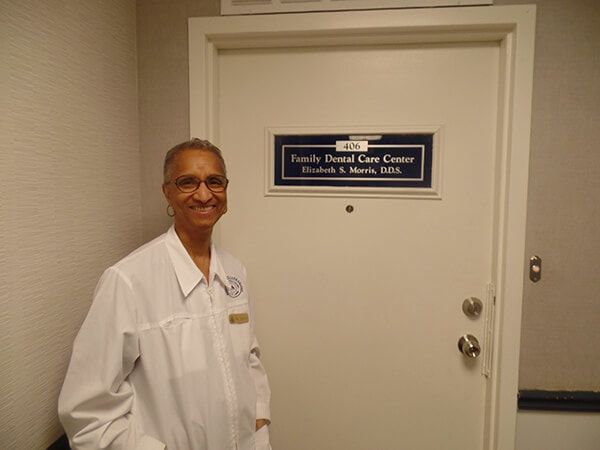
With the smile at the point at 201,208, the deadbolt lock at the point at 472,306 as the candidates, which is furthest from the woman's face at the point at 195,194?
the deadbolt lock at the point at 472,306

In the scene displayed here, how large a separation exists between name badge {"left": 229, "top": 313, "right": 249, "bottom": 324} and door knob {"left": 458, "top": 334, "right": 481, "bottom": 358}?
0.81 metres

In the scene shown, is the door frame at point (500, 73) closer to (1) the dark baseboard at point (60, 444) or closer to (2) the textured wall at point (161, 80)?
(2) the textured wall at point (161, 80)

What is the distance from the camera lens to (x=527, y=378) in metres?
1.14

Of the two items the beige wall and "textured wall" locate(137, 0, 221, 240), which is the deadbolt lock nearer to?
the beige wall

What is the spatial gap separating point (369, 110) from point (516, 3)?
56cm

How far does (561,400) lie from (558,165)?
0.79 m

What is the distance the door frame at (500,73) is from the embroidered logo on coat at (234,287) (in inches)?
20.9

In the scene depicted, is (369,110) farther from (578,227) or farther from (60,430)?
(60,430)

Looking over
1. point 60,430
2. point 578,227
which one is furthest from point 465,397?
point 60,430

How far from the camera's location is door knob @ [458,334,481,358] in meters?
1.20

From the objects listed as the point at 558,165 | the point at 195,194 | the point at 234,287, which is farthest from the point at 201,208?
the point at 558,165

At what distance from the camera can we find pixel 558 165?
1.10m

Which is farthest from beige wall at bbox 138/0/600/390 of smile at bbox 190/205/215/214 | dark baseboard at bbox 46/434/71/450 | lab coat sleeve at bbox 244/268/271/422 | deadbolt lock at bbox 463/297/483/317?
dark baseboard at bbox 46/434/71/450

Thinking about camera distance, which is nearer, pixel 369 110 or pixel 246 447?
pixel 246 447
